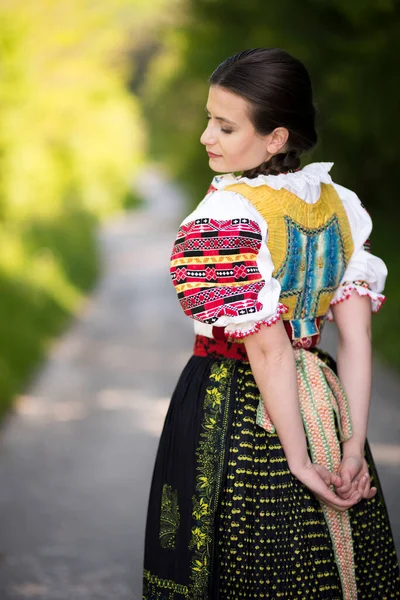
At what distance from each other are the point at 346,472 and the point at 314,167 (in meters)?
0.70

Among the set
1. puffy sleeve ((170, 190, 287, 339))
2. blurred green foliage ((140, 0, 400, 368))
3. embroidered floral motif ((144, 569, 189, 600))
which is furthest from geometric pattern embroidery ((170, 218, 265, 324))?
blurred green foliage ((140, 0, 400, 368))

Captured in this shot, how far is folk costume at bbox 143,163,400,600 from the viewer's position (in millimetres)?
1919

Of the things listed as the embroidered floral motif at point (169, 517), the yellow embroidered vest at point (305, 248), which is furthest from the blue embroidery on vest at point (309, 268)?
the embroidered floral motif at point (169, 517)

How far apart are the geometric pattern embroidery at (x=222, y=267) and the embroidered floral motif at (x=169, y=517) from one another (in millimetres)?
458

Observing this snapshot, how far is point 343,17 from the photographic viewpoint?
34.8 ft

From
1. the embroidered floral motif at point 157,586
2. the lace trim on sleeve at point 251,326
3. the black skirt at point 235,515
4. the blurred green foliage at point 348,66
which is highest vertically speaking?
the blurred green foliage at point 348,66

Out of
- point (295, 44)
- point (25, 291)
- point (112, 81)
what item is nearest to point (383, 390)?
point (25, 291)

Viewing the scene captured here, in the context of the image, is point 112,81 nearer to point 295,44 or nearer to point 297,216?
point 295,44

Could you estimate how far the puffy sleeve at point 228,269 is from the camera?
1.90m

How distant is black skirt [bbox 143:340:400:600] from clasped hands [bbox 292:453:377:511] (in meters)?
0.04

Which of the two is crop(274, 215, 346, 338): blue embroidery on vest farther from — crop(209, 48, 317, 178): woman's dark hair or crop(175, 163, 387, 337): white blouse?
crop(209, 48, 317, 178): woman's dark hair

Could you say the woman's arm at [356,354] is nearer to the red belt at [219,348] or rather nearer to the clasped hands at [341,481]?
the clasped hands at [341,481]

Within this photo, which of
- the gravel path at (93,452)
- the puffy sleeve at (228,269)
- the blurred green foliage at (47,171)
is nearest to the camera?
the puffy sleeve at (228,269)

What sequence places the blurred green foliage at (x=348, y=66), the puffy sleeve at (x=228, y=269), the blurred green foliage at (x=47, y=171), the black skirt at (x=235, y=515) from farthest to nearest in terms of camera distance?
the blurred green foliage at (x=348, y=66) → the blurred green foliage at (x=47, y=171) → the black skirt at (x=235, y=515) → the puffy sleeve at (x=228, y=269)
